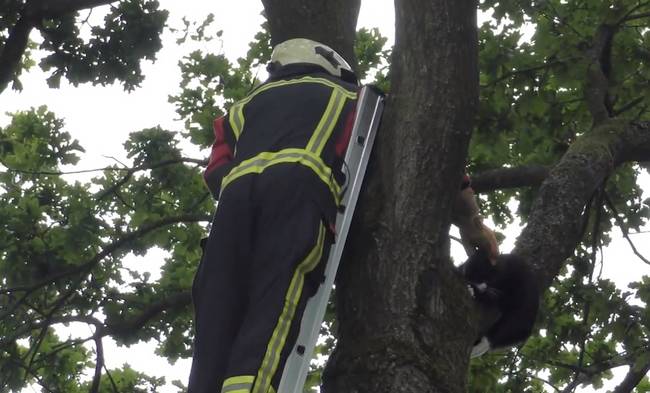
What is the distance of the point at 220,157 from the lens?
3.71m

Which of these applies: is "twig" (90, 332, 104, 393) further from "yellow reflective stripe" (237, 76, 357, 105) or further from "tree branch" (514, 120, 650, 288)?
"tree branch" (514, 120, 650, 288)

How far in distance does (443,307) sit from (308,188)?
1.85ft

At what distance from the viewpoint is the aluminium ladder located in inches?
116

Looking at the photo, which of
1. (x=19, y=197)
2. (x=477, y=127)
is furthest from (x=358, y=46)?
(x=477, y=127)

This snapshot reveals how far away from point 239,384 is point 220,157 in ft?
3.67

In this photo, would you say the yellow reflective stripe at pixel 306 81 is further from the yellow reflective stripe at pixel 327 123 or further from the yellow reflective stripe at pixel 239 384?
the yellow reflective stripe at pixel 239 384

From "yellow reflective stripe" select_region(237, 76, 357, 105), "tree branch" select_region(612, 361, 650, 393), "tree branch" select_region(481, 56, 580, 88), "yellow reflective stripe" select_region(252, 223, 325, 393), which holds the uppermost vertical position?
"tree branch" select_region(481, 56, 580, 88)

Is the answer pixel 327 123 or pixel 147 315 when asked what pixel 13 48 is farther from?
pixel 327 123

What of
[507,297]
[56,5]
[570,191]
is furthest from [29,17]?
[507,297]

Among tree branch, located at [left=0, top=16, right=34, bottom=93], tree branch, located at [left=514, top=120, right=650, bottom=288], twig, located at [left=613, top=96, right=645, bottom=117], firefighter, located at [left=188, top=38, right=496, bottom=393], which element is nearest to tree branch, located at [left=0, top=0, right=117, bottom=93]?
tree branch, located at [left=0, top=16, right=34, bottom=93]

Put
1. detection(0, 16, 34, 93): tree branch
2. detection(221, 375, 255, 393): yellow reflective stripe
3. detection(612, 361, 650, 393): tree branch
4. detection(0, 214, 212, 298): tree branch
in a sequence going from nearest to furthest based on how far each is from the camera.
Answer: detection(221, 375, 255, 393): yellow reflective stripe
detection(612, 361, 650, 393): tree branch
detection(0, 214, 212, 298): tree branch
detection(0, 16, 34, 93): tree branch

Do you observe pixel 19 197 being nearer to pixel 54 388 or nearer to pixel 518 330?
pixel 54 388

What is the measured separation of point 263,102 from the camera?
3.65 m

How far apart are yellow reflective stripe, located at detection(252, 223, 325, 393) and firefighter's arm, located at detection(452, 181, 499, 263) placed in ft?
2.51
